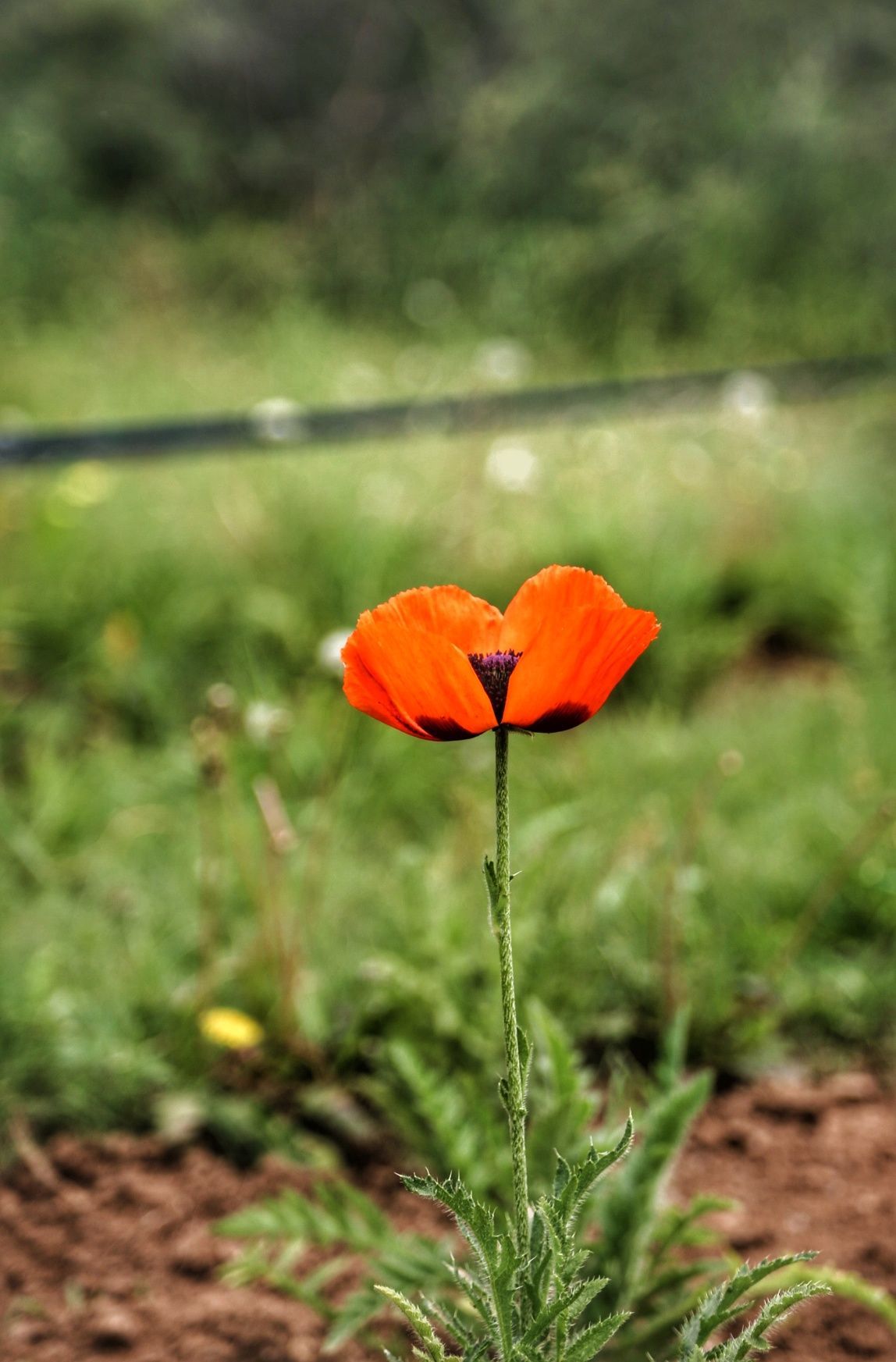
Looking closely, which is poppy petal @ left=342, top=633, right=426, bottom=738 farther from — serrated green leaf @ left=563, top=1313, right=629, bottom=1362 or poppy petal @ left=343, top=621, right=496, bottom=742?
serrated green leaf @ left=563, top=1313, right=629, bottom=1362

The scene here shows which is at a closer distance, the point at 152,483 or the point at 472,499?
the point at 472,499

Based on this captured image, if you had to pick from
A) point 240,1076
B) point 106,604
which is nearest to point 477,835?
point 240,1076

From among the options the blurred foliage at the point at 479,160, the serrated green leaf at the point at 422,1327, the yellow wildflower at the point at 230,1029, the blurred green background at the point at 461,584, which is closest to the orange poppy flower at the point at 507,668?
the serrated green leaf at the point at 422,1327

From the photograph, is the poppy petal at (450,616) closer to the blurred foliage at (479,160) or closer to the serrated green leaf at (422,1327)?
the serrated green leaf at (422,1327)

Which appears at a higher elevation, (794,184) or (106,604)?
(794,184)

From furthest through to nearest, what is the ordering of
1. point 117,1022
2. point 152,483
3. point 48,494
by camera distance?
point 152,483, point 48,494, point 117,1022

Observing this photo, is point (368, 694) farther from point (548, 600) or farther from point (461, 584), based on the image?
point (461, 584)

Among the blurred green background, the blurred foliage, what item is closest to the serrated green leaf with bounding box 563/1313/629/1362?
the blurred green background

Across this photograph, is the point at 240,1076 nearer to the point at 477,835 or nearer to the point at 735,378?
the point at 477,835
